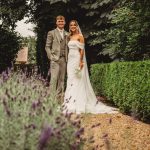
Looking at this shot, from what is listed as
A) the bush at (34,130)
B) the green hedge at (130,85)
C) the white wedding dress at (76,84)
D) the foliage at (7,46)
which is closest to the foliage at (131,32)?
the green hedge at (130,85)

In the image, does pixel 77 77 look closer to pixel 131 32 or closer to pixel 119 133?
pixel 119 133

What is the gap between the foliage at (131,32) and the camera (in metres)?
18.0

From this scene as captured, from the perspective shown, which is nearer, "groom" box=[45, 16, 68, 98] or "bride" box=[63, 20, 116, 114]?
"bride" box=[63, 20, 116, 114]

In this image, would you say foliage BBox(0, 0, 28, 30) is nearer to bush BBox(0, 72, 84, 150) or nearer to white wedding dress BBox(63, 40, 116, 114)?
white wedding dress BBox(63, 40, 116, 114)

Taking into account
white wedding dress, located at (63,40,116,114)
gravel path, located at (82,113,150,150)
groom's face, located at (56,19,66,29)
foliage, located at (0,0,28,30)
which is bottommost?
gravel path, located at (82,113,150,150)

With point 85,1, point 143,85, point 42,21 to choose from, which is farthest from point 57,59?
point 42,21

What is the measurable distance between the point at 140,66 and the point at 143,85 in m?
0.57

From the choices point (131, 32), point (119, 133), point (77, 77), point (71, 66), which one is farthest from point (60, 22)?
point (131, 32)

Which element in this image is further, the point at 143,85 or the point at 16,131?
the point at 143,85

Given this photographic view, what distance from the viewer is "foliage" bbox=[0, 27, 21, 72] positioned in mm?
28062

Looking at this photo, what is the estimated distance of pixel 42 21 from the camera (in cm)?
2605

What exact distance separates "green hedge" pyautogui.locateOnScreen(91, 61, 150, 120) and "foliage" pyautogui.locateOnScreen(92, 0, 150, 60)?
6.95ft

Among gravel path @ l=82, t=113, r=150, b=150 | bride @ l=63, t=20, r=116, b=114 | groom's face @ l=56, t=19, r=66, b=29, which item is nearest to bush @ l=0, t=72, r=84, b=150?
gravel path @ l=82, t=113, r=150, b=150

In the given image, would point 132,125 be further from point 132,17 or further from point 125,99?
point 132,17
